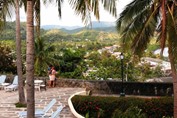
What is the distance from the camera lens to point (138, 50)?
12625 millimetres

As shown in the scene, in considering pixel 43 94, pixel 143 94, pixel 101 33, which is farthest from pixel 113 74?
pixel 101 33

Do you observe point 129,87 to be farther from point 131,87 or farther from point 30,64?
point 30,64

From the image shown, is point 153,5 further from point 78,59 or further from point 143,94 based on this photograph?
point 78,59

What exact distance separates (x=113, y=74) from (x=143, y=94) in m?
7.16

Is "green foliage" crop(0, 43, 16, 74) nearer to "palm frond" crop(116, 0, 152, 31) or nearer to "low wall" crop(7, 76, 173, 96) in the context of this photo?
"low wall" crop(7, 76, 173, 96)

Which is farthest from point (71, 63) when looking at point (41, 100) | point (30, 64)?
point (30, 64)

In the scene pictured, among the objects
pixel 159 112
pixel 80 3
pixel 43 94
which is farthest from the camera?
pixel 43 94

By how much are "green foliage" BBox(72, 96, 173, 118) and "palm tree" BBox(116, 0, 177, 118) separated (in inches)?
51.7

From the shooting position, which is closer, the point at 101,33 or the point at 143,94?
the point at 143,94

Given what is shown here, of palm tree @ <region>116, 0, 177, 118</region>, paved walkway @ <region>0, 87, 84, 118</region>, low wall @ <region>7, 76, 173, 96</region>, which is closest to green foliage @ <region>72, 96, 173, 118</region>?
paved walkway @ <region>0, 87, 84, 118</region>

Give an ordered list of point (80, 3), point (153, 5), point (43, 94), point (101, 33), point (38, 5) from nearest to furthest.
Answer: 1. point (80, 3)
2. point (38, 5)
3. point (153, 5)
4. point (43, 94)
5. point (101, 33)

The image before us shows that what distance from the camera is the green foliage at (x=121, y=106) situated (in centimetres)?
1348

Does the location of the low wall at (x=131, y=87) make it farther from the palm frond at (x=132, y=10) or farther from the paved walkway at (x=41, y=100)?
the palm frond at (x=132, y=10)

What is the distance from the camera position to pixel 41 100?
1516cm
